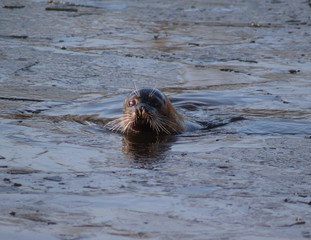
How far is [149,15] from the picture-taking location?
13.9 m

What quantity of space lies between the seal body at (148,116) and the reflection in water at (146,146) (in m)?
0.11

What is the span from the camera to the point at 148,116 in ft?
19.9

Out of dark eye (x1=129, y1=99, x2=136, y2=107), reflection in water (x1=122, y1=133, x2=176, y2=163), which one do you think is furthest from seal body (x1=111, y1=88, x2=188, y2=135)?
reflection in water (x1=122, y1=133, x2=176, y2=163)

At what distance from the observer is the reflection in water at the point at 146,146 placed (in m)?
5.07

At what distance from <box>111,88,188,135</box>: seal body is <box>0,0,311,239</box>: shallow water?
16 centimetres

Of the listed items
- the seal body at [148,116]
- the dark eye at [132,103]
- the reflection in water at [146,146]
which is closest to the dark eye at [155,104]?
the seal body at [148,116]

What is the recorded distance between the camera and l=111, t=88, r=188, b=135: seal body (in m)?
6.05

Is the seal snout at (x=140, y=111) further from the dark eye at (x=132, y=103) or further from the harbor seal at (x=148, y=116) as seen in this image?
the dark eye at (x=132, y=103)

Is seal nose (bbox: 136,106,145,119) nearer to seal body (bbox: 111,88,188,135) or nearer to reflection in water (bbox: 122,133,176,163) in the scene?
seal body (bbox: 111,88,188,135)

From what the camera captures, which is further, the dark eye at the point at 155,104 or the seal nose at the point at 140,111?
the dark eye at the point at 155,104

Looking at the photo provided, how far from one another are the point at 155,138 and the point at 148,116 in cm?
24

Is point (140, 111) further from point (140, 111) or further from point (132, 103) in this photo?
point (132, 103)

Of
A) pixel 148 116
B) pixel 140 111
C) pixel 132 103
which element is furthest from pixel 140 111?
pixel 132 103

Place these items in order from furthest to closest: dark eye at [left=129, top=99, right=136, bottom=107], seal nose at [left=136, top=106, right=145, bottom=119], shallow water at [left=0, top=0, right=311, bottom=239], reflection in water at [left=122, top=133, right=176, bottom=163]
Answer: dark eye at [left=129, top=99, right=136, bottom=107]
seal nose at [left=136, top=106, right=145, bottom=119]
reflection in water at [left=122, top=133, right=176, bottom=163]
shallow water at [left=0, top=0, right=311, bottom=239]
